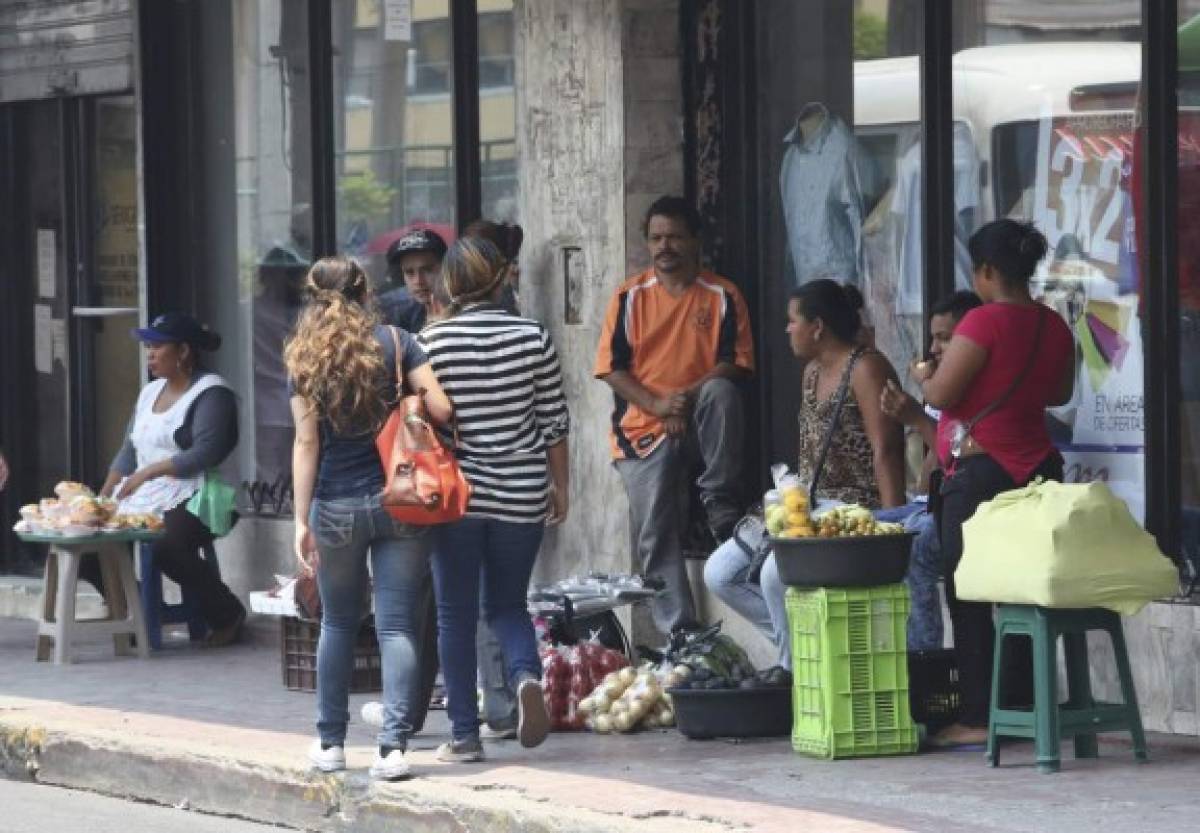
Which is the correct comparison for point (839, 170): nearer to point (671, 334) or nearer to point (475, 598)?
point (671, 334)

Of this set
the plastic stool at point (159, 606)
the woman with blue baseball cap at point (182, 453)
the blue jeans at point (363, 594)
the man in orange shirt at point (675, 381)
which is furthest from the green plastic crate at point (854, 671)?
the plastic stool at point (159, 606)

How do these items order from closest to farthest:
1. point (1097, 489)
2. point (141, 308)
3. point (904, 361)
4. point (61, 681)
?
point (1097, 489)
point (904, 361)
point (61, 681)
point (141, 308)

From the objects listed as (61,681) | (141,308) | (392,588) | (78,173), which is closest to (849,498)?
(392,588)

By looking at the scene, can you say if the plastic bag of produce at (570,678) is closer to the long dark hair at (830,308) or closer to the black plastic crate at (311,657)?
the black plastic crate at (311,657)

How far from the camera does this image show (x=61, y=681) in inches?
490

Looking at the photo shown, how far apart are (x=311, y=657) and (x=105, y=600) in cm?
202

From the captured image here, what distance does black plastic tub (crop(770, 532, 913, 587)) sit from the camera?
946 cm

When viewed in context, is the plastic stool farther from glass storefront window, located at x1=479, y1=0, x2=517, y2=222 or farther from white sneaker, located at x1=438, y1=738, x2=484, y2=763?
white sneaker, located at x1=438, y1=738, x2=484, y2=763

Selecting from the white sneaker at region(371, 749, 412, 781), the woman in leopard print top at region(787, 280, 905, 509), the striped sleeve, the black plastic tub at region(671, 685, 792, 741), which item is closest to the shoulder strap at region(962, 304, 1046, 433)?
the woman in leopard print top at region(787, 280, 905, 509)

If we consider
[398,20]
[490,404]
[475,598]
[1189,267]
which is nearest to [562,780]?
[475,598]

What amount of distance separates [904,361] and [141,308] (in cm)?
524

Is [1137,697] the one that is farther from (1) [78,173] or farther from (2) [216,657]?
(1) [78,173]

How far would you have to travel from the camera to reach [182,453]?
535 inches

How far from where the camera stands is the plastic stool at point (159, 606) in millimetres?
13531
